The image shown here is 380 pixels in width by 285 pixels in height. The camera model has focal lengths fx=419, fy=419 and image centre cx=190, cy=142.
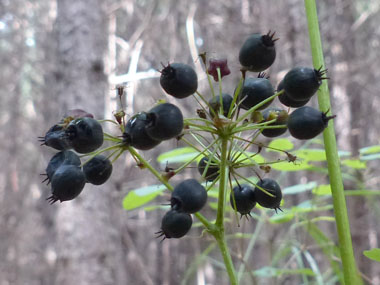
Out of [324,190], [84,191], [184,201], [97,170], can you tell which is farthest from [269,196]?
[84,191]

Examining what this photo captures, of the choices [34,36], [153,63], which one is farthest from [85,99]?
[34,36]

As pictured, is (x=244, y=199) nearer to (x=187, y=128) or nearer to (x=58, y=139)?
(x=187, y=128)

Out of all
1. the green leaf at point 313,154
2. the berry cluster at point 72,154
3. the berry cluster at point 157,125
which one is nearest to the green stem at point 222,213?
the berry cluster at point 157,125

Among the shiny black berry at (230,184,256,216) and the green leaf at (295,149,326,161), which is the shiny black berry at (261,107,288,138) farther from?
the green leaf at (295,149,326,161)

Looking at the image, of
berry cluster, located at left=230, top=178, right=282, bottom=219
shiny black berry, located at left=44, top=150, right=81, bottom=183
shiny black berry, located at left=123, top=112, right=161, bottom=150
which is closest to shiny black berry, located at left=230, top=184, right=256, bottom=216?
berry cluster, located at left=230, top=178, right=282, bottom=219

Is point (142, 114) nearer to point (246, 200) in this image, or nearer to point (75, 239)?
point (246, 200)

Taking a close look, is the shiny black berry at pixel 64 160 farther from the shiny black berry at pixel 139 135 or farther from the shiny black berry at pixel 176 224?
the shiny black berry at pixel 176 224
